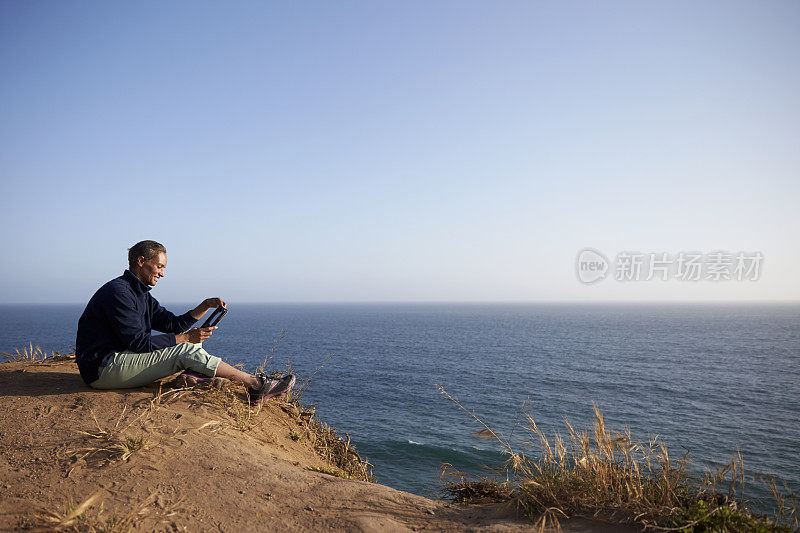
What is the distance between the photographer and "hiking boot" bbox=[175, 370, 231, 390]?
6273 mm

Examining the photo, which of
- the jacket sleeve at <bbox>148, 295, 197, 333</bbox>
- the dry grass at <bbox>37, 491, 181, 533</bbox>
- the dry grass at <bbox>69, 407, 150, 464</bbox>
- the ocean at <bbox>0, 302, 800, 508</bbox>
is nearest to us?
the dry grass at <bbox>37, 491, 181, 533</bbox>

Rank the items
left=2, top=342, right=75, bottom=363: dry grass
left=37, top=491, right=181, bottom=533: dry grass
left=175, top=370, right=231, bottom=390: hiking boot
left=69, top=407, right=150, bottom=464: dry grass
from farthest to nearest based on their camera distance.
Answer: left=2, top=342, right=75, bottom=363: dry grass < left=175, top=370, right=231, bottom=390: hiking boot < left=69, top=407, right=150, bottom=464: dry grass < left=37, top=491, right=181, bottom=533: dry grass

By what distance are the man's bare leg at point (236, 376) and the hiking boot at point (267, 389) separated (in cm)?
9

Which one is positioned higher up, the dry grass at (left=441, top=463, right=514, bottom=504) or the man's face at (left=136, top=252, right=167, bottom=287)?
the man's face at (left=136, top=252, right=167, bottom=287)

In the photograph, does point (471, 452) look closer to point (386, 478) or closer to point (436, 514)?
point (386, 478)

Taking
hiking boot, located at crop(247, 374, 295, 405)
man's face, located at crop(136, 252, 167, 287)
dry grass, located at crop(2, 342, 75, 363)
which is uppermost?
man's face, located at crop(136, 252, 167, 287)

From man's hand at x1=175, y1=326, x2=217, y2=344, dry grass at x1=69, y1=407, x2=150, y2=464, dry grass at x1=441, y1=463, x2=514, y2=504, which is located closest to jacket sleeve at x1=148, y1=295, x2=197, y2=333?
man's hand at x1=175, y1=326, x2=217, y2=344

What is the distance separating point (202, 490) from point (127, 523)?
28.9 inches

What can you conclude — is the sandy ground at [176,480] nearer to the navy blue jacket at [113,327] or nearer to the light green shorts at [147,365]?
the light green shorts at [147,365]

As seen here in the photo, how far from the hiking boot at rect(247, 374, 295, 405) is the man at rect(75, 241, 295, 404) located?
18cm

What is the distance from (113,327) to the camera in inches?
227

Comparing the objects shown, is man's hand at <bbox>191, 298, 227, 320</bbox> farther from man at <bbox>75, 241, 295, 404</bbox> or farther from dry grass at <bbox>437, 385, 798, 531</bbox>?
dry grass at <bbox>437, 385, 798, 531</bbox>

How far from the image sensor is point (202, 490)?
4.22 m

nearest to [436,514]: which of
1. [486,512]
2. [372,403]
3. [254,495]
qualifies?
[486,512]
